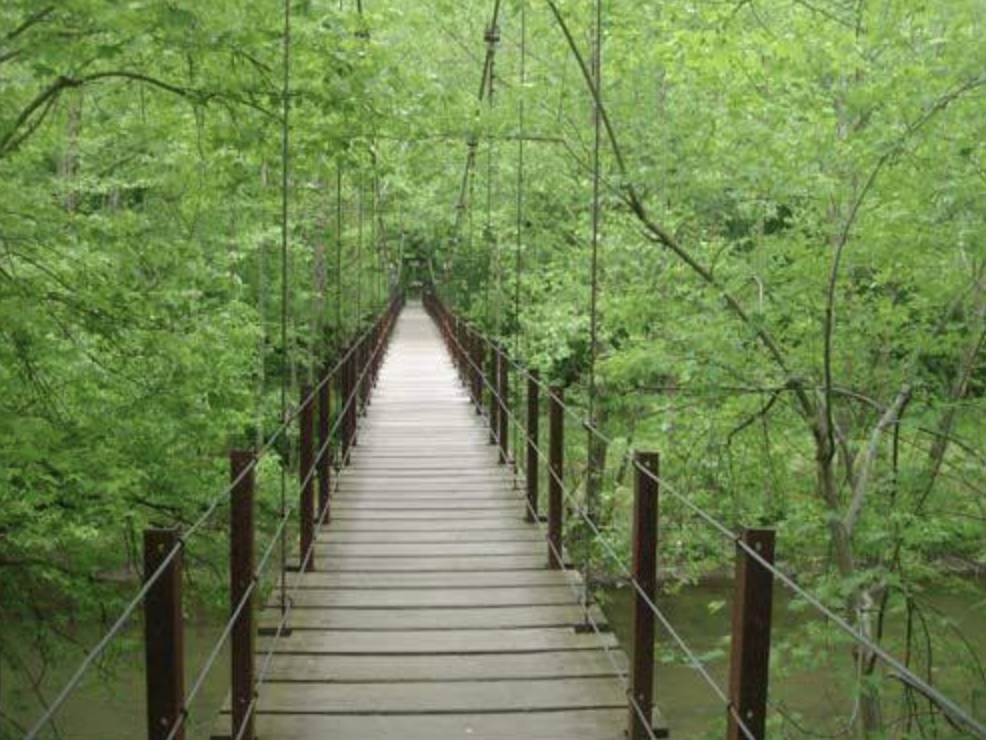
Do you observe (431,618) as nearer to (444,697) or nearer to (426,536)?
(444,697)

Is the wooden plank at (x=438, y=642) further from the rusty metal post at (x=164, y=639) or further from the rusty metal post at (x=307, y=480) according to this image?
the rusty metal post at (x=164, y=639)

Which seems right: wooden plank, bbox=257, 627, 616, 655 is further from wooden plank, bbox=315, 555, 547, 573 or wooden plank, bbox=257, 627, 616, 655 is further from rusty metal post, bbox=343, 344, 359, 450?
rusty metal post, bbox=343, 344, 359, 450

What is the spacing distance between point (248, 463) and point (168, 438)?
465 centimetres

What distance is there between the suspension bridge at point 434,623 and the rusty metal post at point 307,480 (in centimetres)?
1

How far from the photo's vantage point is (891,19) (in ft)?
19.1

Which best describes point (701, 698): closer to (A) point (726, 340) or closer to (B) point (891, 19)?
(A) point (726, 340)

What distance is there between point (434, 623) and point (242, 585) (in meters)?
1.11

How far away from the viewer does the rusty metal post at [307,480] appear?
4625mm

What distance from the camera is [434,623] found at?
149 inches

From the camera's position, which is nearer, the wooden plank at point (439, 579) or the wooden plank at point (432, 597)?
the wooden plank at point (432, 597)

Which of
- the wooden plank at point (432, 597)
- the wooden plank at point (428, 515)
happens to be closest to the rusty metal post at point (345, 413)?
the wooden plank at point (428, 515)

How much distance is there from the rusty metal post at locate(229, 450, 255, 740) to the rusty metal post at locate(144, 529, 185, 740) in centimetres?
77

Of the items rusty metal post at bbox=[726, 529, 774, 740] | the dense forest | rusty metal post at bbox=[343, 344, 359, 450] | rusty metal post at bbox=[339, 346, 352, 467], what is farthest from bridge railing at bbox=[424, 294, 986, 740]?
rusty metal post at bbox=[343, 344, 359, 450]

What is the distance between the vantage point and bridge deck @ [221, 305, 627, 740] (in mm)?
2949
